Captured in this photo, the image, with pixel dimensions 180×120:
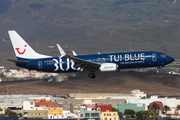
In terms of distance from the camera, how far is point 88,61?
96750 millimetres

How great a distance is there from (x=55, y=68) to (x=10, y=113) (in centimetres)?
3669

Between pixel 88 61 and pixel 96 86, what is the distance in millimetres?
94674

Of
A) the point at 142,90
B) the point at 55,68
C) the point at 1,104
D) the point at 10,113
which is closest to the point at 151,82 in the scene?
the point at 142,90

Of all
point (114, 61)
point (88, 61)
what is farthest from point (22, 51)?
point (114, 61)

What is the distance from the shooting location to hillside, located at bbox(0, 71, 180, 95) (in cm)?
18275

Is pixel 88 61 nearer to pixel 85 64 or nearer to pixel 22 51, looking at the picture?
pixel 85 64

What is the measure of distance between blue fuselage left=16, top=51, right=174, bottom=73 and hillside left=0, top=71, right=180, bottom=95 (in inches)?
2992

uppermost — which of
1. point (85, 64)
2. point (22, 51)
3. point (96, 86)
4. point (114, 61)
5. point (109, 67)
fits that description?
point (96, 86)

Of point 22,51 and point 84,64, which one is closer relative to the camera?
point 84,64

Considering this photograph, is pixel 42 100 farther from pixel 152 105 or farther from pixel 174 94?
pixel 174 94

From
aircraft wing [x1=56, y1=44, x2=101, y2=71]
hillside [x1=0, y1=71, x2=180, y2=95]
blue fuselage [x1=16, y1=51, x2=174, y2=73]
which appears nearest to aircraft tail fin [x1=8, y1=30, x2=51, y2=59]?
blue fuselage [x1=16, y1=51, x2=174, y2=73]

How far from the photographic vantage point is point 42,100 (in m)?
153

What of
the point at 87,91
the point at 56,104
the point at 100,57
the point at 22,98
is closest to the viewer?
the point at 100,57

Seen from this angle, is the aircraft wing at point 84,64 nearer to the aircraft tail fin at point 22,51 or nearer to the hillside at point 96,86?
the aircraft tail fin at point 22,51
